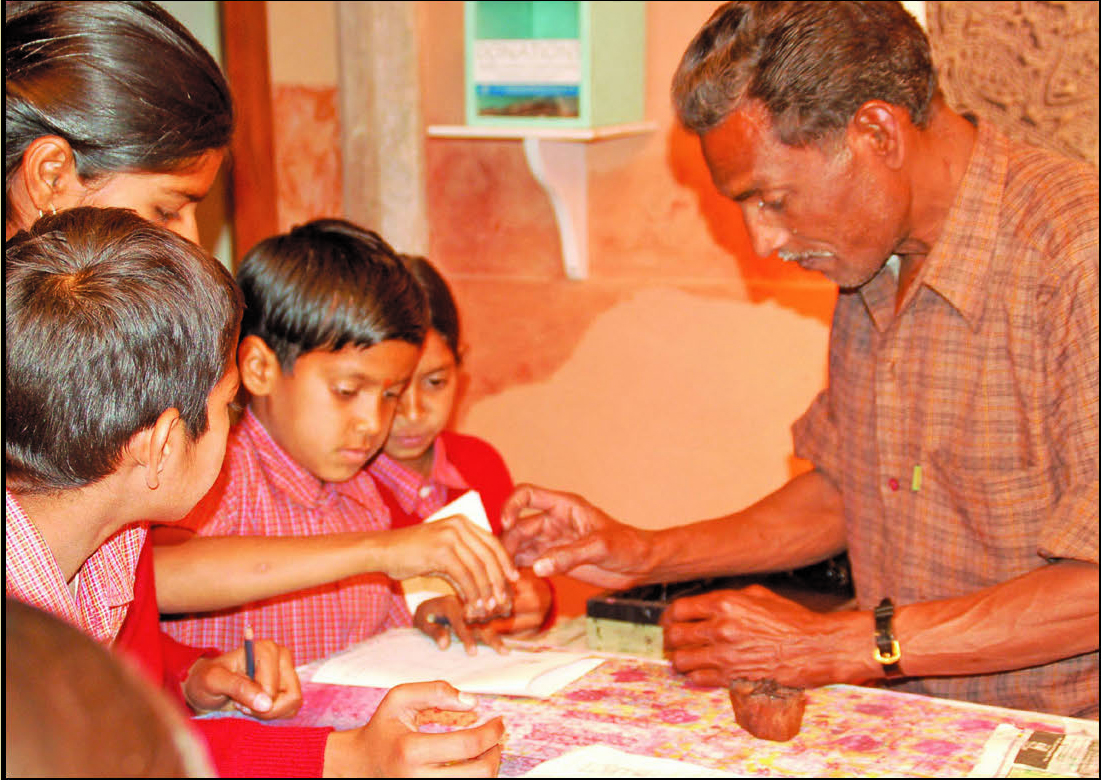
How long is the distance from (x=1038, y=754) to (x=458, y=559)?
2.22ft

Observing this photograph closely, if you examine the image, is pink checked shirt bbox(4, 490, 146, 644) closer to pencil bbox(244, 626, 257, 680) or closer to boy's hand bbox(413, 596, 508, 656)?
pencil bbox(244, 626, 257, 680)

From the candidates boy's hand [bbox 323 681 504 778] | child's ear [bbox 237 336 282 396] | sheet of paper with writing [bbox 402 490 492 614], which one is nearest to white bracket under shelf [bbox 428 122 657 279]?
child's ear [bbox 237 336 282 396]

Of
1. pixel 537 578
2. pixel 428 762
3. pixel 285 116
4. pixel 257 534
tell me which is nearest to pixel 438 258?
pixel 285 116

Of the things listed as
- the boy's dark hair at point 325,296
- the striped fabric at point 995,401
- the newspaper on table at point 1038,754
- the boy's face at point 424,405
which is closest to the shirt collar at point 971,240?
the striped fabric at point 995,401

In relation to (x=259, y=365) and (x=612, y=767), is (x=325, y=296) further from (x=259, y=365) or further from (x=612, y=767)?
(x=612, y=767)

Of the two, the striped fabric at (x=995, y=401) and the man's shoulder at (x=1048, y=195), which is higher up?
the man's shoulder at (x=1048, y=195)

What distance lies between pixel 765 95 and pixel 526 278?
1.38 meters

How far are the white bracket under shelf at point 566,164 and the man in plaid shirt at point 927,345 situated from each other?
0.92 meters

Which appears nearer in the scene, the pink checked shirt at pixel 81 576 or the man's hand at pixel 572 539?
the pink checked shirt at pixel 81 576

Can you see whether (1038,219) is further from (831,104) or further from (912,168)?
(831,104)

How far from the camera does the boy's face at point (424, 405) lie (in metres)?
2.12

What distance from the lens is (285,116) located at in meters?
2.85

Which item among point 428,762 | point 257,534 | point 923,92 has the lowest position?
point 257,534

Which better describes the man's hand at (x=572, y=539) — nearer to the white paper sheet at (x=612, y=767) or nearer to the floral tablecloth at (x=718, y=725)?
the floral tablecloth at (x=718, y=725)
